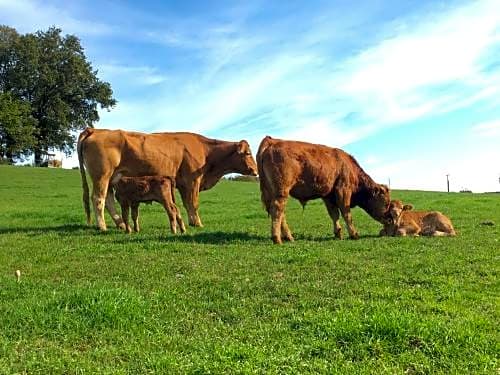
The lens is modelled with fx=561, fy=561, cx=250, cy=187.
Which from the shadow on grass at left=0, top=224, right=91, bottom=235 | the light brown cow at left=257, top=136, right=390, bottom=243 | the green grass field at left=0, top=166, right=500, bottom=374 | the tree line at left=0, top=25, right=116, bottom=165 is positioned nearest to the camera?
the green grass field at left=0, top=166, right=500, bottom=374

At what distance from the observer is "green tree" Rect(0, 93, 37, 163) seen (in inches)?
2011

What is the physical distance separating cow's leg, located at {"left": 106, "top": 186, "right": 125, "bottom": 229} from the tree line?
42902mm

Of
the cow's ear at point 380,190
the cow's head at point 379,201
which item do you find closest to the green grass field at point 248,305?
the cow's head at point 379,201

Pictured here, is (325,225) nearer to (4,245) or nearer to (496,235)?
(496,235)

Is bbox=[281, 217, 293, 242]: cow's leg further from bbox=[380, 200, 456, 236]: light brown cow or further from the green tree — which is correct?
the green tree

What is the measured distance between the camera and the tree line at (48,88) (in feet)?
189

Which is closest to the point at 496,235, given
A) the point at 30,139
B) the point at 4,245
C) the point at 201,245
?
the point at 201,245

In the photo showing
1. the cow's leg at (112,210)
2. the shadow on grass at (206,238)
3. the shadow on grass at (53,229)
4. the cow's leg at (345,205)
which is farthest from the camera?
the cow's leg at (112,210)

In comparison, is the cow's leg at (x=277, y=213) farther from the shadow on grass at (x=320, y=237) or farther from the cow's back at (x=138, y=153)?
the cow's back at (x=138, y=153)

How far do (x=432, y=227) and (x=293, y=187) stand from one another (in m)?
3.63

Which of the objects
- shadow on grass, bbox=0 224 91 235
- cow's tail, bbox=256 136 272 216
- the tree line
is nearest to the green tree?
the tree line

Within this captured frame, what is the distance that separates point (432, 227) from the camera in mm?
13523

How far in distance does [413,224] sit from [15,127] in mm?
47015

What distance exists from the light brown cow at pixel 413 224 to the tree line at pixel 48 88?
157 feet
